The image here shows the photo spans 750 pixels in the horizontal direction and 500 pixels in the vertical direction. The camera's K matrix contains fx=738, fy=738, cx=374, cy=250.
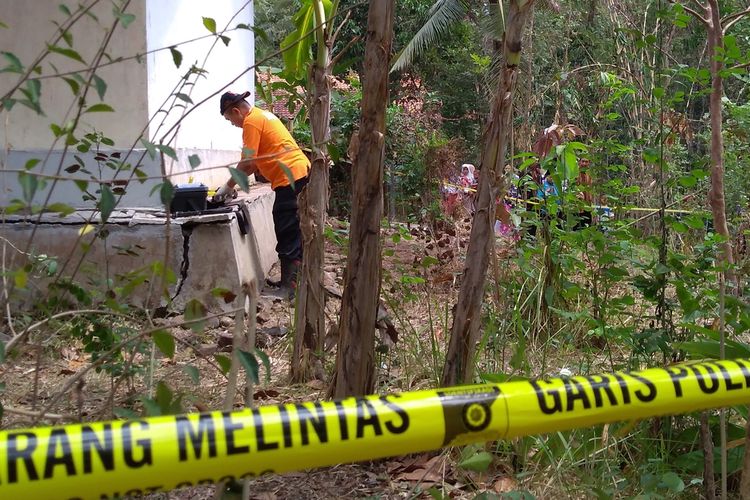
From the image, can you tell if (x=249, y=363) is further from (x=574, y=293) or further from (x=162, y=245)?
(x=162, y=245)

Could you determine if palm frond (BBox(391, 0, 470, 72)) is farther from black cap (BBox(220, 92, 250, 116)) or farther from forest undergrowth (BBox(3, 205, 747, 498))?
forest undergrowth (BBox(3, 205, 747, 498))

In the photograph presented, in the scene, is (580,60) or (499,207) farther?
(580,60)

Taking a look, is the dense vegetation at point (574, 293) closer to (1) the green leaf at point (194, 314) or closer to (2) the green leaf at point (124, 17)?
(1) the green leaf at point (194, 314)

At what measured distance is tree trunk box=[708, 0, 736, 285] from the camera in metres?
2.92

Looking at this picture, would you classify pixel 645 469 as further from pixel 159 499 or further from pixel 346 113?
A: pixel 346 113

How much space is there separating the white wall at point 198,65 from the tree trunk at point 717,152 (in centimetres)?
224

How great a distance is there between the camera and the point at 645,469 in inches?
97.6

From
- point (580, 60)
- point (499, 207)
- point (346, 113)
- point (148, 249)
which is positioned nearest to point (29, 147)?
point (148, 249)

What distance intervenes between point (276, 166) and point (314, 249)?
7.63 ft

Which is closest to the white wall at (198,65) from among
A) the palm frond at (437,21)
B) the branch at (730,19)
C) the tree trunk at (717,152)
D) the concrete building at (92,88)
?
the concrete building at (92,88)

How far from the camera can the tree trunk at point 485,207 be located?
2.54 m

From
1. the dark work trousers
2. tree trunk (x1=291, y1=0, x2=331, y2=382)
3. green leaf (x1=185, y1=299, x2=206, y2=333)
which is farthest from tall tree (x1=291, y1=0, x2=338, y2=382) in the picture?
the dark work trousers

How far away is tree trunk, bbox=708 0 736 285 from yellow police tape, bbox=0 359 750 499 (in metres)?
1.45

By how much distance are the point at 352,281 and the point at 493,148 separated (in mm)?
696
